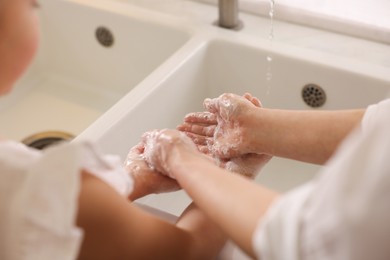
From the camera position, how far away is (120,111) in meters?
0.97

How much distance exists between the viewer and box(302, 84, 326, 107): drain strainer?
→ 1091mm

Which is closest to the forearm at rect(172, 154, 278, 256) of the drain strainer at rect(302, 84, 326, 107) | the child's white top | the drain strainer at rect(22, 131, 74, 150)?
the child's white top

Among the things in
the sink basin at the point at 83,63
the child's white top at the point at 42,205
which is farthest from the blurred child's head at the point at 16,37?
the sink basin at the point at 83,63

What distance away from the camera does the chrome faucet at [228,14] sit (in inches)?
45.3

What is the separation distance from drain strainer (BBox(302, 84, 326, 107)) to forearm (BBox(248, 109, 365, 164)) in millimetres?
197

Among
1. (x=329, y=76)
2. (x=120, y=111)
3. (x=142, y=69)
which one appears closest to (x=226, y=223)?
(x=120, y=111)

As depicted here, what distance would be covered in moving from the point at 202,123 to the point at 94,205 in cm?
46

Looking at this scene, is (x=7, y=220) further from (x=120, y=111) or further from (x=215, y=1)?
(x=215, y=1)

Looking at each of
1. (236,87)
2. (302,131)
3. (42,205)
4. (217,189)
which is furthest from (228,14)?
(42,205)

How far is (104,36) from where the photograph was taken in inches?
50.4

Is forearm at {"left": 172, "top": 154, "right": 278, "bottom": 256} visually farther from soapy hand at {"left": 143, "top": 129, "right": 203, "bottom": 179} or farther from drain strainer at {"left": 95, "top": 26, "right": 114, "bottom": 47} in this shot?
drain strainer at {"left": 95, "top": 26, "right": 114, "bottom": 47}

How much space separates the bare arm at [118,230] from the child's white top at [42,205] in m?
0.02

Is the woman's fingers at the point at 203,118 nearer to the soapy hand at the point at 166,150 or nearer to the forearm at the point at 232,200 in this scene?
the soapy hand at the point at 166,150

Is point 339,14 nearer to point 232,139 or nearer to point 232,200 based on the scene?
point 232,139
